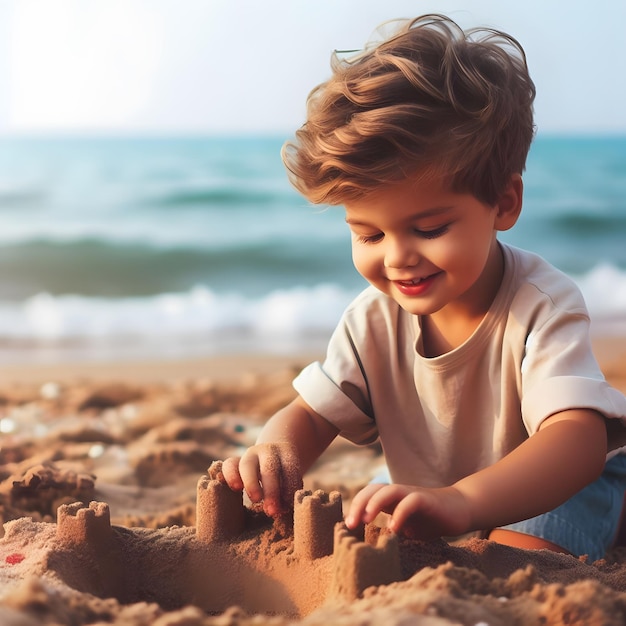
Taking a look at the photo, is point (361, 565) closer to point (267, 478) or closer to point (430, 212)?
point (267, 478)

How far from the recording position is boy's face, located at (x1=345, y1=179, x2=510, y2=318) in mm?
1444

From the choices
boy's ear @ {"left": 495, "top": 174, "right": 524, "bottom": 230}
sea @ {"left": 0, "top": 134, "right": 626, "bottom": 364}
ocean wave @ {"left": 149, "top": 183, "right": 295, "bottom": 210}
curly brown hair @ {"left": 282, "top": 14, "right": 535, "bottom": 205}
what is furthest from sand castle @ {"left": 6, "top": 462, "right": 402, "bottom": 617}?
ocean wave @ {"left": 149, "top": 183, "right": 295, "bottom": 210}

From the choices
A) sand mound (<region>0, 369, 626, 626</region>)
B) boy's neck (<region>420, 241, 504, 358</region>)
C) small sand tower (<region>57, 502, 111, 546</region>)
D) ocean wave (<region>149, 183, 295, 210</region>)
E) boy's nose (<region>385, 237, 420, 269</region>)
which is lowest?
sand mound (<region>0, 369, 626, 626</region>)

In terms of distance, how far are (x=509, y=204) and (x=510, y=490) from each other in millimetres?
547

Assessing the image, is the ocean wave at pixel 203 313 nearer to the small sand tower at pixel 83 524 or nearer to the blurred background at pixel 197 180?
the blurred background at pixel 197 180

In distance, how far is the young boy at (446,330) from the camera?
140 cm

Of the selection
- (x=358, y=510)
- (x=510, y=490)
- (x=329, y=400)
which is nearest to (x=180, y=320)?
(x=329, y=400)

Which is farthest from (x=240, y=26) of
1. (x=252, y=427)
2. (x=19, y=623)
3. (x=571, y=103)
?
(x=19, y=623)

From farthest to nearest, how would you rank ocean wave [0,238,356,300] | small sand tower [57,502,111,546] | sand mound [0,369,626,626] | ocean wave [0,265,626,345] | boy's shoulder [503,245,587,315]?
ocean wave [0,238,356,300]
ocean wave [0,265,626,345]
boy's shoulder [503,245,587,315]
small sand tower [57,502,111,546]
sand mound [0,369,626,626]

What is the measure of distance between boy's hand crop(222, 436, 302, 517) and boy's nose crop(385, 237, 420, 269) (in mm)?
371

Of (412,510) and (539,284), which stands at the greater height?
(539,284)

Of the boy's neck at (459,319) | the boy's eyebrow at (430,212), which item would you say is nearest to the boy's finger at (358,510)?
the boy's eyebrow at (430,212)

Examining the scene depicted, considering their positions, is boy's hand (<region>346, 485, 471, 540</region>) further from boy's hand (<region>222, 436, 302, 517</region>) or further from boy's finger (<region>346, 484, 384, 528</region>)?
boy's hand (<region>222, 436, 302, 517</region>)

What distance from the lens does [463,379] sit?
173cm
